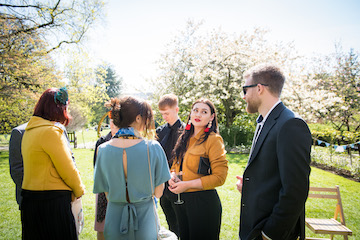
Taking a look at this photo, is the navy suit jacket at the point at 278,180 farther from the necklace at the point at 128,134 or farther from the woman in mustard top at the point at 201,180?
the necklace at the point at 128,134

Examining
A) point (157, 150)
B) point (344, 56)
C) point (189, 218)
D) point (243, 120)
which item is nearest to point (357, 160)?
point (243, 120)

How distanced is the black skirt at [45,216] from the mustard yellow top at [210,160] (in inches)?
54.0

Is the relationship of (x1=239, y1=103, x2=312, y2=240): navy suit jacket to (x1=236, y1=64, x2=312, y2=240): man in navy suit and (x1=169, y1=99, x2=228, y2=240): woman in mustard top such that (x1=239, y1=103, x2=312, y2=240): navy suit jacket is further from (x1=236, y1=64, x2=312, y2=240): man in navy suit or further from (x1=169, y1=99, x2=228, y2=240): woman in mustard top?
(x1=169, y1=99, x2=228, y2=240): woman in mustard top

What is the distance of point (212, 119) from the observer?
284 cm

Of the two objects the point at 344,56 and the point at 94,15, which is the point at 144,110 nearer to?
the point at 94,15

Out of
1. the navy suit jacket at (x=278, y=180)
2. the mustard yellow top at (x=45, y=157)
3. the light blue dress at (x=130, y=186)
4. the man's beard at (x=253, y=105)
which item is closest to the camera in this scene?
the navy suit jacket at (x=278, y=180)

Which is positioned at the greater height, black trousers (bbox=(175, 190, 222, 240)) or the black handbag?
the black handbag

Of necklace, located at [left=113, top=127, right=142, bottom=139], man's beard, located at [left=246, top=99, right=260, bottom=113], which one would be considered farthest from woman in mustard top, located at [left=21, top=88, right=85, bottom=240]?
man's beard, located at [left=246, top=99, right=260, bottom=113]

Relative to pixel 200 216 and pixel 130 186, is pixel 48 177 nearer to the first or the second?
pixel 130 186

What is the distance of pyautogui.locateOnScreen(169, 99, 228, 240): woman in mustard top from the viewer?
243 cm

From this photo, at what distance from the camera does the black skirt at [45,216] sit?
218 cm

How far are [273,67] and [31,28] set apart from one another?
11.7 meters

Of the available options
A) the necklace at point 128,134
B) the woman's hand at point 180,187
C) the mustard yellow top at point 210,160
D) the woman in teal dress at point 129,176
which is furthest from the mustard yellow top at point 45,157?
the mustard yellow top at point 210,160

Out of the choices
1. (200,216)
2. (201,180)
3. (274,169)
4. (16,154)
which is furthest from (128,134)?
(16,154)
